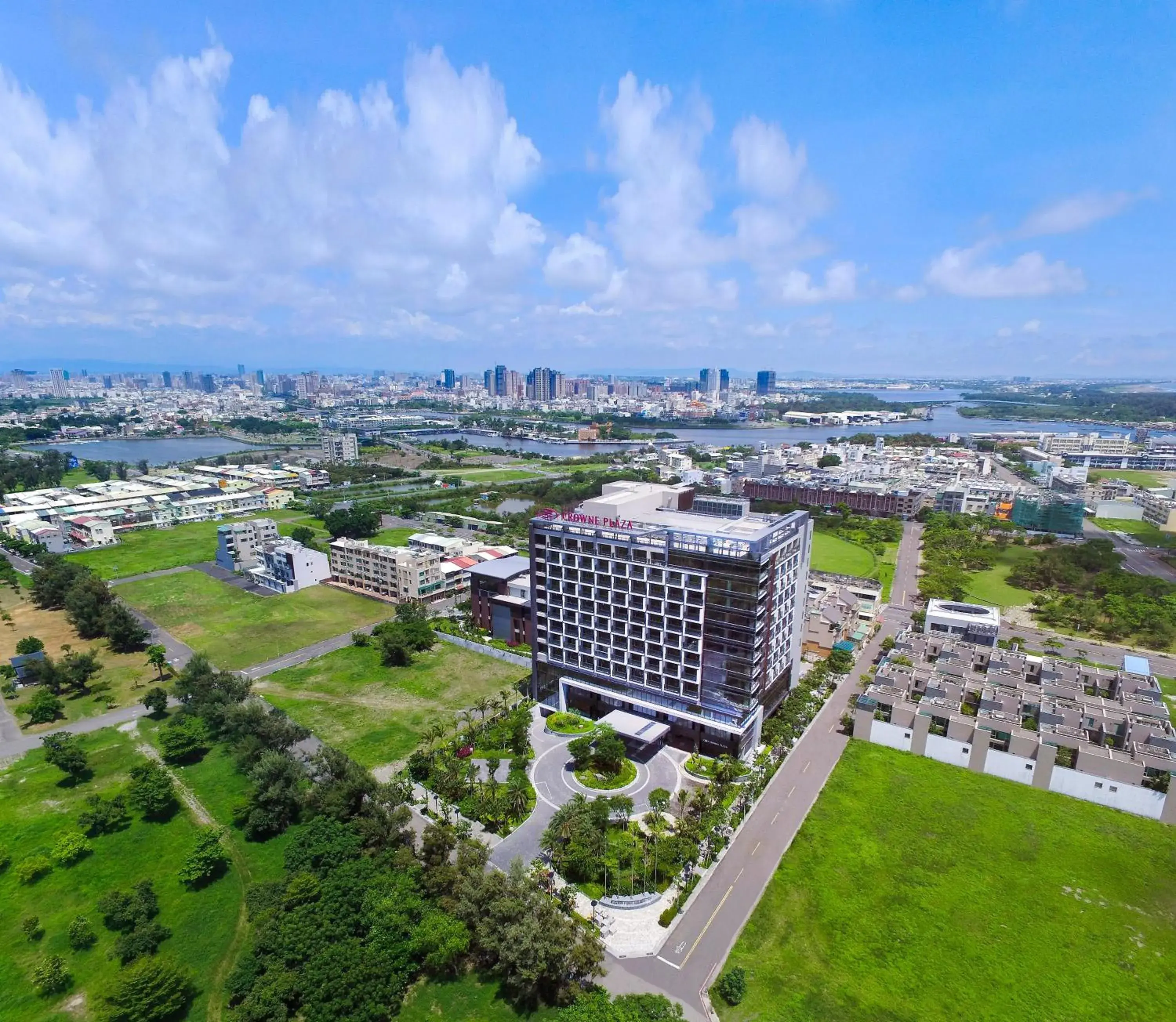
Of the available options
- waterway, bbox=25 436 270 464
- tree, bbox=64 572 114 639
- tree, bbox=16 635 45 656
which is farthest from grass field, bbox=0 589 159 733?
waterway, bbox=25 436 270 464

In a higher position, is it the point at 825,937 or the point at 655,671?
the point at 655,671

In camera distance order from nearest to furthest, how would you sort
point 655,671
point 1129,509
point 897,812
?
point 897,812
point 655,671
point 1129,509

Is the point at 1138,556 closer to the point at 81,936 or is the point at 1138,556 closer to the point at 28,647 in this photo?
the point at 81,936

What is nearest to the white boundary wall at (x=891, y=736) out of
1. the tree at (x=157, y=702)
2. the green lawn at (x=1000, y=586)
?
the green lawn at (x=1000, y=586)

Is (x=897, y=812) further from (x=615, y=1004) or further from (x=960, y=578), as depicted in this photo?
(x=960, y=578)

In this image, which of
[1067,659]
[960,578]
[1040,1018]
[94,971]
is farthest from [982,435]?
[94,971]

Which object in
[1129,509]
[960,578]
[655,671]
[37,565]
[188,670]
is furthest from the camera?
[1129,509]

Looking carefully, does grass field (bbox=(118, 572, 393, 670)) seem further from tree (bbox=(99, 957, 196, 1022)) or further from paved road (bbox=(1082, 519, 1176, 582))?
paved road (bbox=(1082, 519, 1176, 582))

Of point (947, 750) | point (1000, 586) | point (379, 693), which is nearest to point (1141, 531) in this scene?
point (1000, 586)
